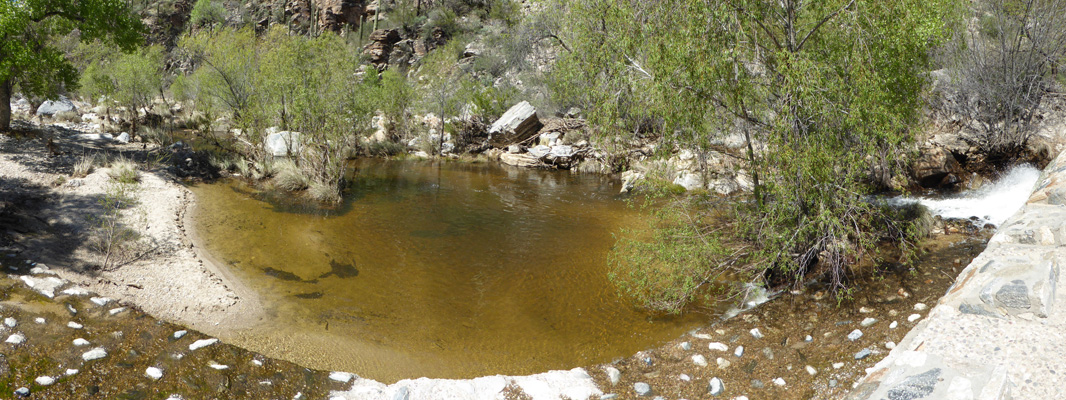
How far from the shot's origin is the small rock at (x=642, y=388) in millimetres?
5719

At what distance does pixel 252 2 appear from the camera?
238 feet

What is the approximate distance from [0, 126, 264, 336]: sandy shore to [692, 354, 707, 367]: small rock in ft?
19.6

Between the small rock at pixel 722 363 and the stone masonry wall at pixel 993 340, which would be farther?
the small rock at pixel 722 363

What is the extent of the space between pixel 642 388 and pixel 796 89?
4011 millimetres

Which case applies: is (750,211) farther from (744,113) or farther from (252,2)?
(252,2)

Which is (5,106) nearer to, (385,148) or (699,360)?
(385,148)

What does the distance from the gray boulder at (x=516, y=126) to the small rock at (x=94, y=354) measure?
22019 millimetres

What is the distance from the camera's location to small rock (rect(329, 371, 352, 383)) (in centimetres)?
600

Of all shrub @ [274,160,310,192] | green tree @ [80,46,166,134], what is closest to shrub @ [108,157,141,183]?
shrub @ [274,160,310,192]

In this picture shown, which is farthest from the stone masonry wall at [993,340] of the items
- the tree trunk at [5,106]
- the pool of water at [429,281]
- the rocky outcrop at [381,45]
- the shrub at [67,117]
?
the rocky outcrop at [381,45]

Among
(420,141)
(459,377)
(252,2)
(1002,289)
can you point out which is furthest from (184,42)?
(252,2)

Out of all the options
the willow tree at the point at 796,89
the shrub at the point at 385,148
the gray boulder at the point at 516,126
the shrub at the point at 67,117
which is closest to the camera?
the willow tree at the point at 796,89

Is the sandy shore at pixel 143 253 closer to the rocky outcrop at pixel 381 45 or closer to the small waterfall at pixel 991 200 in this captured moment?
the small waterfall at pixel 991 200

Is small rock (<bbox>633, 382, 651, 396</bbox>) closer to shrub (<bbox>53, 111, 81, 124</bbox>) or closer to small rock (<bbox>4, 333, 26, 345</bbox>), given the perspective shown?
small rock (<bbox>4, 333, 26, 345</bbox>)
